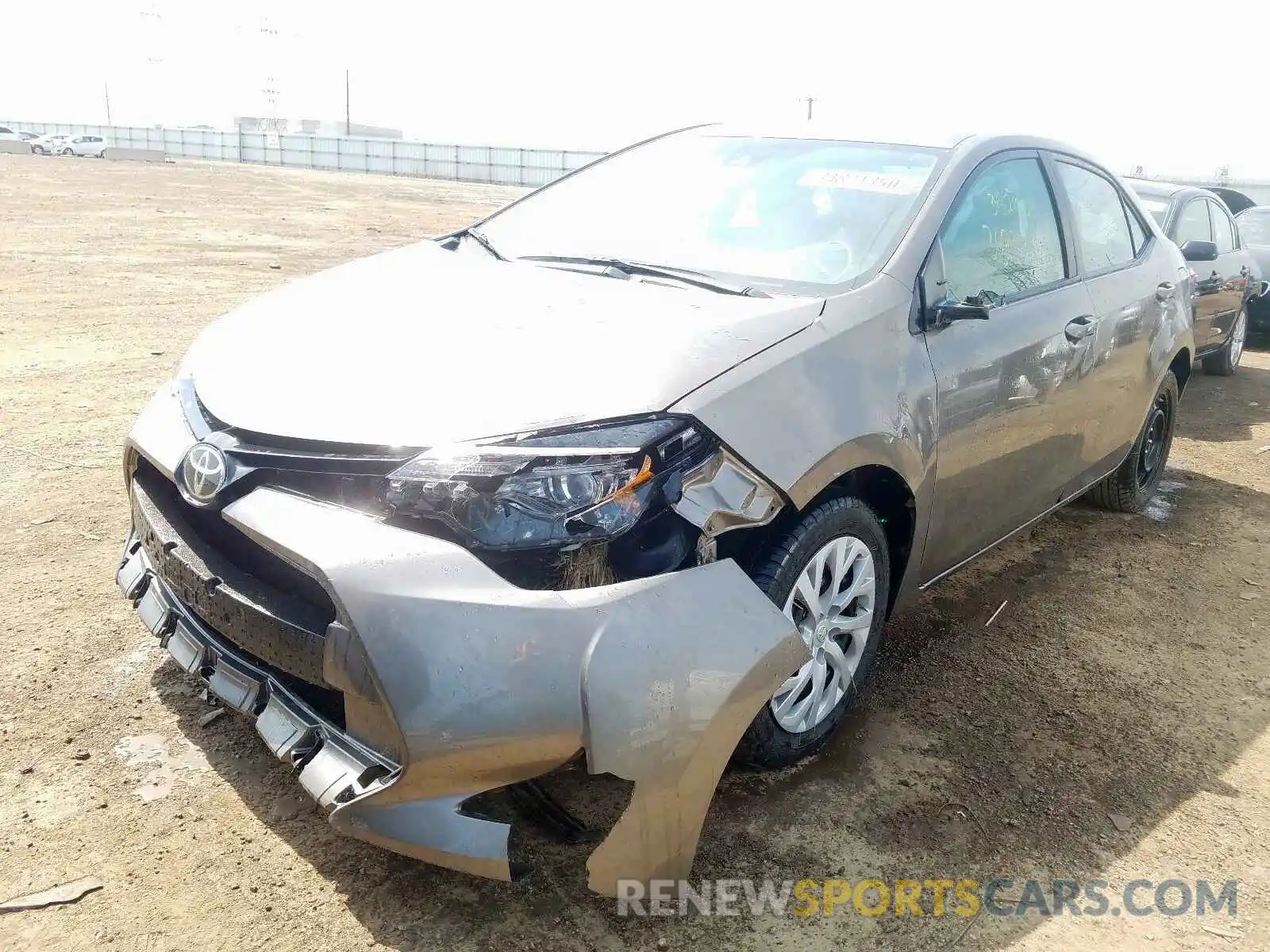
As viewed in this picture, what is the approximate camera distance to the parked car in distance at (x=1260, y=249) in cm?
1030

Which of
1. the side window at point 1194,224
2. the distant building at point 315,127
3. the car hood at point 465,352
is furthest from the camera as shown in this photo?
the distant building at point 315,127

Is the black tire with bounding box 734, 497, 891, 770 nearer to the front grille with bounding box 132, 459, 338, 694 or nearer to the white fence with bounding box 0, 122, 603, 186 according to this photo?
the front grille with bounding box 132, 459, 338, 694

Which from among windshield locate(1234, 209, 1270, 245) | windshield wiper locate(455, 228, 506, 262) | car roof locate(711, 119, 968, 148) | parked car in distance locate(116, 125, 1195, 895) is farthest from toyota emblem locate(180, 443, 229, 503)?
windshield locate(1234, 209, 1270, 245)

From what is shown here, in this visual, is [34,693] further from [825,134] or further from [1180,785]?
[1180,785]

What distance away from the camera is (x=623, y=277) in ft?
9.83

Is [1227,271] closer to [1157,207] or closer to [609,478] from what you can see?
[1157,207]

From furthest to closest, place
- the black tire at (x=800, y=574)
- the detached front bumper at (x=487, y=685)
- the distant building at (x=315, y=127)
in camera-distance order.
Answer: the distant building at (x=315, y=127) → the black tire at (x=800, y=574) → the detached front bumper at (x=487, y=685)

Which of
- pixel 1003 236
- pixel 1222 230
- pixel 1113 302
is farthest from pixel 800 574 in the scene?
pixel 1222 230

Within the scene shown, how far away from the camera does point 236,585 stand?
2260 millimetres

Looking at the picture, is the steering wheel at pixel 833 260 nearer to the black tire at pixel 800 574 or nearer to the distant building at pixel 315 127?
the black tire at pixel 800 574

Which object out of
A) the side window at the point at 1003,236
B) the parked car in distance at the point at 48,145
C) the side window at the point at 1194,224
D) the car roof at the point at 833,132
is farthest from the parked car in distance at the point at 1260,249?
the parked car in distance at the point at 48,145

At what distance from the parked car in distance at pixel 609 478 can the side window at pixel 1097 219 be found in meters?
0.53

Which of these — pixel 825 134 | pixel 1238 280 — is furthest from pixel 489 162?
pixel 825 134

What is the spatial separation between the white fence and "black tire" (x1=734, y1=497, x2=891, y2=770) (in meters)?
39.2
